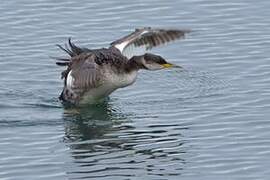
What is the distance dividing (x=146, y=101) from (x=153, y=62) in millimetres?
640

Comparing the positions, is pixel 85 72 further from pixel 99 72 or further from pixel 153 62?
pixel 153 62

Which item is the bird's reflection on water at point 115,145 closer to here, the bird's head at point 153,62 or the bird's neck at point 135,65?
the bird's neck at point 135,65

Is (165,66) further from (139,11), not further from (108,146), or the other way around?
(139,11)

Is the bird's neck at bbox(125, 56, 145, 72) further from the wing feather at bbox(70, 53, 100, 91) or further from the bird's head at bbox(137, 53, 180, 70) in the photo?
the wing feather at bbox(70, 53, 100, 91)

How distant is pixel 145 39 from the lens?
2102cm

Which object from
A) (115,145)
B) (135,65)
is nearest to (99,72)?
(135,65)

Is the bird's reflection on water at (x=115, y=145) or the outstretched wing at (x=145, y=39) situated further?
the outstretched wing at (x=145, y=39)

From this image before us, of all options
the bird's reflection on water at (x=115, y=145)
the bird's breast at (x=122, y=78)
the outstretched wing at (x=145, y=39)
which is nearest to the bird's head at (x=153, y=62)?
the bird's breast at (x=122, y=78)

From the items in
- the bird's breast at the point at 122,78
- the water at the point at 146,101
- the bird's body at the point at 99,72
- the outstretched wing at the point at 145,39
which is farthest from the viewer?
the outstretched wing at the point at 145,39

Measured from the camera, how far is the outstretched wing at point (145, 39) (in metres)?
20.8

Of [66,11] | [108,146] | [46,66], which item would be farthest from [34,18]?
[108,146]

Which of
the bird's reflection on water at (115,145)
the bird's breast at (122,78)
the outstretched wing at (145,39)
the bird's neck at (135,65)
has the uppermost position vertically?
the outstretched wing at (145,39)

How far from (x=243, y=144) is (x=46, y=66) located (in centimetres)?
505

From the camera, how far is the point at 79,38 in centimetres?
2275
